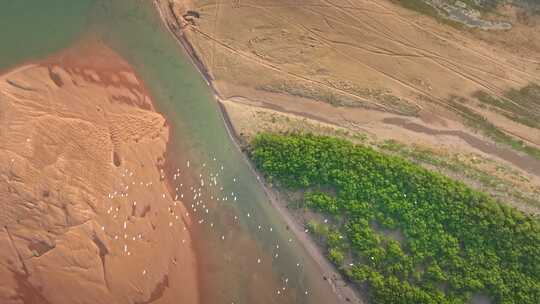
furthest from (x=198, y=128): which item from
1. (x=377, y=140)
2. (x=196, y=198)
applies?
(x=377, y=140)

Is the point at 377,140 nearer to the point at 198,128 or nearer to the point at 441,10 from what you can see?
the point at 441,10

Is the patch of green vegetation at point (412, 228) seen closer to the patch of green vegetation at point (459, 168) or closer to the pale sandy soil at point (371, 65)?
the patch of green vegetation at point (459, 168)

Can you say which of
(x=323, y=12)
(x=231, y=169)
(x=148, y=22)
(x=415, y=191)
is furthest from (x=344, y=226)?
(x=148, y=22)

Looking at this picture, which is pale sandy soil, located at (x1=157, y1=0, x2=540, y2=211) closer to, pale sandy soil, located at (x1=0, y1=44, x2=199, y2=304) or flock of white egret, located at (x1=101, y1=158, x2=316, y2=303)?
flock of white egret, located at (x1=101, y1=158, x2=316, y2=303)

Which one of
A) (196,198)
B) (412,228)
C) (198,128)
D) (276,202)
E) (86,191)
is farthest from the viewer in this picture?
(198,128)

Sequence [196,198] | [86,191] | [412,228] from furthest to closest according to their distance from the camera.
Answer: [196,198], [86,191], [412,228]

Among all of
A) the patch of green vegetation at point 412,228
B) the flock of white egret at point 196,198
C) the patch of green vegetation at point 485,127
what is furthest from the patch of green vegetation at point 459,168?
the flock of white egret at point 196,198
